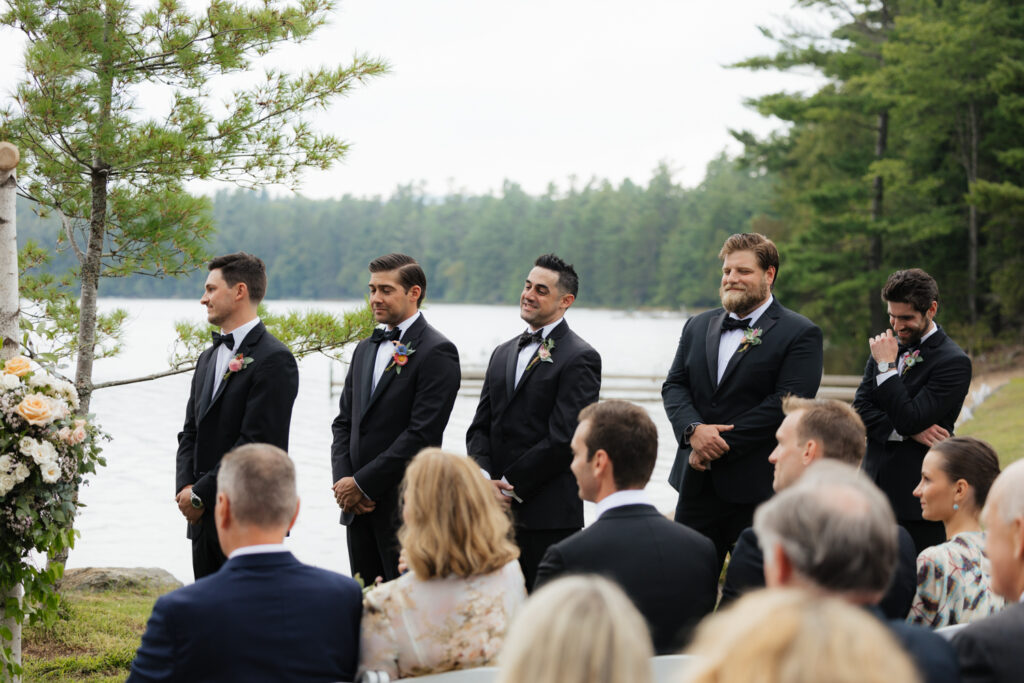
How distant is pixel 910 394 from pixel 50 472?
150 inches

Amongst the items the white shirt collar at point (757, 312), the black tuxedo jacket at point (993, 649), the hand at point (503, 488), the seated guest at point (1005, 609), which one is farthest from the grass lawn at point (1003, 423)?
the black tuxedo jacket at point (993, 649)

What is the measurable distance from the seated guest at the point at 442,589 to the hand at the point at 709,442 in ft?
5.91

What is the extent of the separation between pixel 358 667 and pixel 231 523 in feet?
1.71

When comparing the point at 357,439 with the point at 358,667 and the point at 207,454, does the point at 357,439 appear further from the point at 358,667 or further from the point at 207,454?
the point at 358,667

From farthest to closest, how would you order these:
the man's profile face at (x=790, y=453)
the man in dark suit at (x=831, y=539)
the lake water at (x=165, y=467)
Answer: the lake water at (x=165, y=467), the man's profile face at (x=790, y=453), the man in dark suit at (x=831, y=539)

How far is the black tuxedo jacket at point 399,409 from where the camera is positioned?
450 cm

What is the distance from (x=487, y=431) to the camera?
4.90 meters

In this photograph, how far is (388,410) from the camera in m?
4.64

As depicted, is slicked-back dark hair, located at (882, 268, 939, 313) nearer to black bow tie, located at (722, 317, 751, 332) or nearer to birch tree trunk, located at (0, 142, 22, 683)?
black bow tie, located at (722, 317, 751, 332)

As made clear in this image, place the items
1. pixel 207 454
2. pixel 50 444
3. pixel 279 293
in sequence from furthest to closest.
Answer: pixel 279 293
pixel 207 454
pixel 50 444

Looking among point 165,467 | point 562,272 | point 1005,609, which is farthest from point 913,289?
point 165,467

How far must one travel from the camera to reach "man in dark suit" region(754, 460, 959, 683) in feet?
5.89

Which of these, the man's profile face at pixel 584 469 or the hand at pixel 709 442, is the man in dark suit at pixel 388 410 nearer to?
the hand at pixel 709 442

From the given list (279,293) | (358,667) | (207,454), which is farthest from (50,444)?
(279,293)
